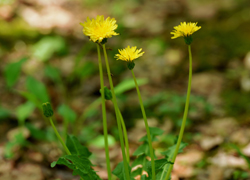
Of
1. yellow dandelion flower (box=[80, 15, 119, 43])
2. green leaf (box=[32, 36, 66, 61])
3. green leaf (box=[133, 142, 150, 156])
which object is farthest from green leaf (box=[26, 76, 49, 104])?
yellow dandelion flower (box=[80, 15, 119, 43])

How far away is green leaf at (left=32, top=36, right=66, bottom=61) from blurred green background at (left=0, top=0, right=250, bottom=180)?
0.04 feet

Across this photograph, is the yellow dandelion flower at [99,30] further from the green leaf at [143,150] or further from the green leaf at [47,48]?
the green leaf at [47,48]

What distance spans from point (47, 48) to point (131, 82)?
153 centimetres

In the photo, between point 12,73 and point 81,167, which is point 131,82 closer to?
point 12,73

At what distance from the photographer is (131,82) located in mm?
2094

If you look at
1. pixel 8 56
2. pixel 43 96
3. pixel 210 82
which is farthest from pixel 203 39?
pixel 8 56

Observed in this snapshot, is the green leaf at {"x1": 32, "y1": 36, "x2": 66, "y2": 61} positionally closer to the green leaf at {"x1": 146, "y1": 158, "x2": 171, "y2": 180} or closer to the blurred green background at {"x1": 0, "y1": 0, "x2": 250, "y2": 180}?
the blurred green background at {"x1": 0, "y1": 0, "x2": 250, "y2": 180}

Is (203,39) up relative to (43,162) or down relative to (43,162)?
up

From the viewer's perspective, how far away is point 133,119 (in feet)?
7.40

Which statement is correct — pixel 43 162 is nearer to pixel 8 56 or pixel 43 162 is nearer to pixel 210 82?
pixel 210 82

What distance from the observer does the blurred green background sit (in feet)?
5.74

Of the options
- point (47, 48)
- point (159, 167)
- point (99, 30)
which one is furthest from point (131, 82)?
point (47, 48)

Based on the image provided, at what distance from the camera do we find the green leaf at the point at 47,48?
10.2ft

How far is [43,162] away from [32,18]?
10.8 ft
